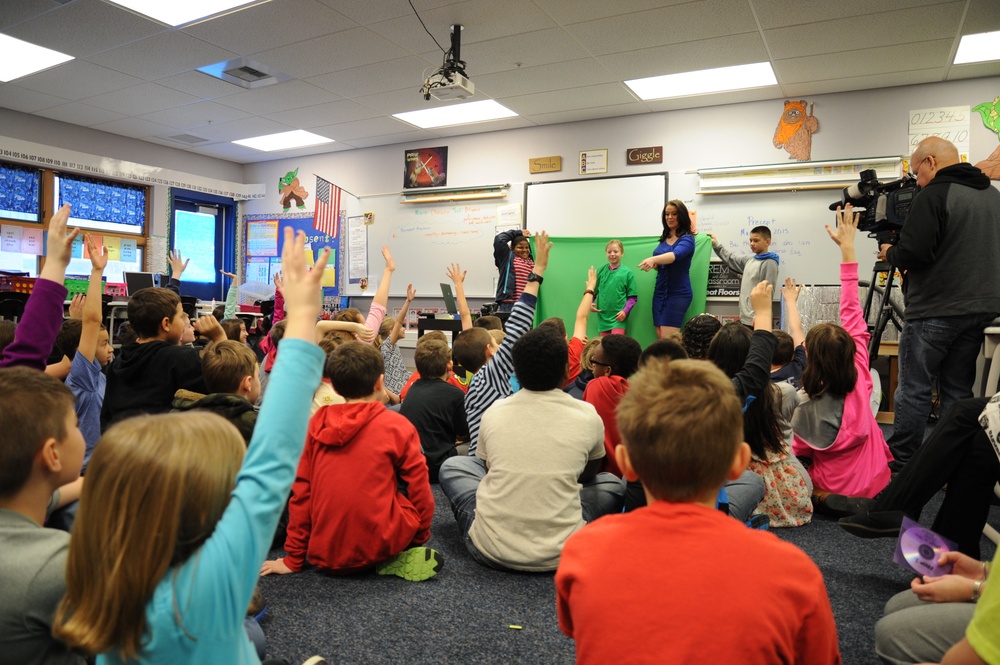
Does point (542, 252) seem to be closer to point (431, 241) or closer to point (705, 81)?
point (705, 81)

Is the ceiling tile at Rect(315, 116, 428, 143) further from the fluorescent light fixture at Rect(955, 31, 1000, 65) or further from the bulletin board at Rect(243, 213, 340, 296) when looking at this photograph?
the fluorescent light fixture at Rect(955, 31, 1000, 65)

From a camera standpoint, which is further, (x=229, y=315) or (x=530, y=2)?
(x=229, y=315)

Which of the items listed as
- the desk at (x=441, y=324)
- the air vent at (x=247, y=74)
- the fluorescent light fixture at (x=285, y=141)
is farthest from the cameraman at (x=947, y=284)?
the fluorescent light fixture at (x=285, y=141)

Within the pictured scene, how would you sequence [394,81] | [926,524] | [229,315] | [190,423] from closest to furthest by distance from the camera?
1. [190,423]
2. [926,524]
3. [394,81]
4. [229,315]

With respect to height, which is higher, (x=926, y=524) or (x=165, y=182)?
(x=165, y=182)

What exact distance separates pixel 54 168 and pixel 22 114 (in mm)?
654

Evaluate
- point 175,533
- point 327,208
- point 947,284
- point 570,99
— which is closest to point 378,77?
point 570,99

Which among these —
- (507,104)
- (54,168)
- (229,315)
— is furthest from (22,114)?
(507,104)

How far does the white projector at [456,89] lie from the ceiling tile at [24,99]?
4.23 m

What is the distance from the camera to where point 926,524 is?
8.13 feet

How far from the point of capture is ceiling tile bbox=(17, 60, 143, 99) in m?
5.44

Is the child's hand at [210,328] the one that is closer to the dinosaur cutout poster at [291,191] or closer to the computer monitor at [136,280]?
the computer monitor at [136,280]

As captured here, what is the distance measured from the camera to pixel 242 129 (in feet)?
23.6

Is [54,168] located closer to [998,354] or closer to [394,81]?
[394,81]
